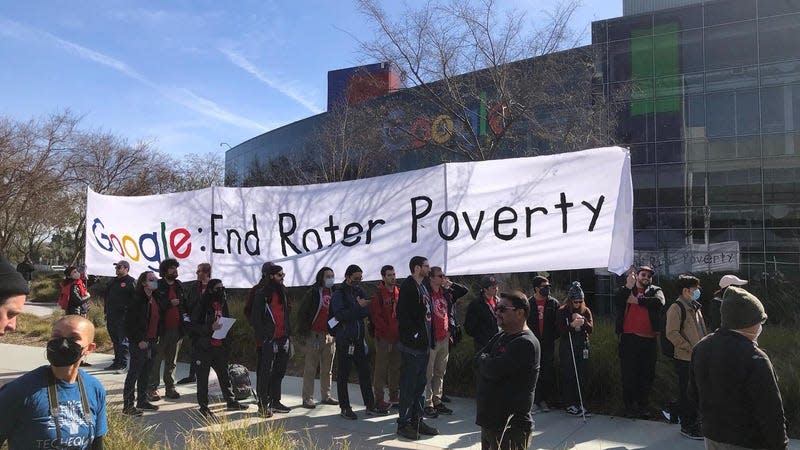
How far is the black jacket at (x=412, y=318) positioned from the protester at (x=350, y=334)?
97 centimetres

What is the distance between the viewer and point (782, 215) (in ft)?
89.2

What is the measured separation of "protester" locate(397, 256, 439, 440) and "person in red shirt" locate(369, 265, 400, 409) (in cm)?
104

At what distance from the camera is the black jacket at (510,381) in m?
3.70

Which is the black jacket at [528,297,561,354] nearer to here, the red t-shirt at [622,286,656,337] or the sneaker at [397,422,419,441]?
the red t-shirt at [622,286,656,337]

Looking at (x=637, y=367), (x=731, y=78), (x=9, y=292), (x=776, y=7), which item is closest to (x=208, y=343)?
(x=9, y=292)

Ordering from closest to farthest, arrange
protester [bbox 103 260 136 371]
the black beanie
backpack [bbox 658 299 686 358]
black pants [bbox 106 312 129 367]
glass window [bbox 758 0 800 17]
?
the black beanie
backpack [bbox 658 299 686 358]
protester [bbox 103 260 136 371]
black pants [bbox 106 312 129 367]
glass window [bbox 758 0 800 17]

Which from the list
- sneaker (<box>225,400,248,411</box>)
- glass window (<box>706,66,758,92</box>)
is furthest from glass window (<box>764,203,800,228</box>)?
sneaker (<box>225,400,248,411</box>)

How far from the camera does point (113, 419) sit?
16.6 feet

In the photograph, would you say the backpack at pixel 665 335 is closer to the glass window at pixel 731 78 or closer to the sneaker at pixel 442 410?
the sneaker at pixel 442 410

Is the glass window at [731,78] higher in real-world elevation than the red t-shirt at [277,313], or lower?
higher

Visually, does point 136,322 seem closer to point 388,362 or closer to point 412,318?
point 388,362

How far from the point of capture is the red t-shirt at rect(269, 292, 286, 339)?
6.97 m

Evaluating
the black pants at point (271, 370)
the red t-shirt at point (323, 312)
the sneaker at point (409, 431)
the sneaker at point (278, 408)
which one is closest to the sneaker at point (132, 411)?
the black pants at point (271, 370)

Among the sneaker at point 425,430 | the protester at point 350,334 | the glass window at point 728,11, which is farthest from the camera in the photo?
the glass window at point 728,11
